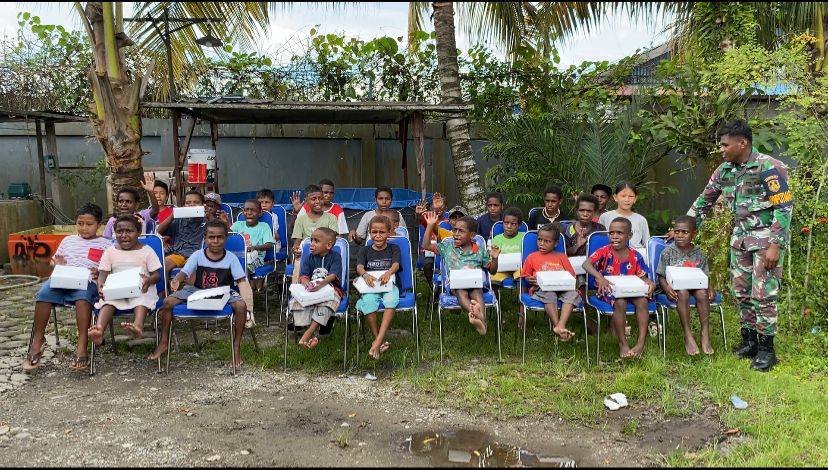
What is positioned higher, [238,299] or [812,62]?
[812,62]

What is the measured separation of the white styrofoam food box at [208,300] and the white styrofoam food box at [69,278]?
0.94 m

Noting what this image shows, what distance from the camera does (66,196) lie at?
437 inches

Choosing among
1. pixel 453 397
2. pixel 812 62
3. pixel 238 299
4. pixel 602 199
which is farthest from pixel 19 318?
pixel 812 62

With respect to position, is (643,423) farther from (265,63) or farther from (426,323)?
(265,63)

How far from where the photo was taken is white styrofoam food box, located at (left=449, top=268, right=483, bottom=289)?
5.39m

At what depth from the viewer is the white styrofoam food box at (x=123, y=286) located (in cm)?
518

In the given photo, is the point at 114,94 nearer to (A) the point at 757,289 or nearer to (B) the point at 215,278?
(B) the point at 215,278

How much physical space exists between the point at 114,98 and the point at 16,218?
15.5ft

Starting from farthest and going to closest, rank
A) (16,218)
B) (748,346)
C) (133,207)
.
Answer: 1. (16,218)
2. (133,207)
3. (748,346)

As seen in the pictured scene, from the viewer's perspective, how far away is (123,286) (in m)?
5.18

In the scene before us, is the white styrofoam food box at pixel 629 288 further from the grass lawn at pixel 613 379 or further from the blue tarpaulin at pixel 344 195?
the blue tarpaulin at pixel 344 195

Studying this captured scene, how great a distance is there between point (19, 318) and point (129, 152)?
222 cm

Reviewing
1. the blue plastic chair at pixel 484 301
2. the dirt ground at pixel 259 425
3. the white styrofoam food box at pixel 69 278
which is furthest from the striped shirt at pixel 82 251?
the blue plastic chair at pixel 484 301

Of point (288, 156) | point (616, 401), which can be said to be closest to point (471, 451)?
point (616, 401)
